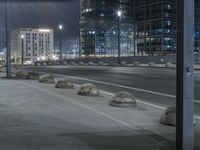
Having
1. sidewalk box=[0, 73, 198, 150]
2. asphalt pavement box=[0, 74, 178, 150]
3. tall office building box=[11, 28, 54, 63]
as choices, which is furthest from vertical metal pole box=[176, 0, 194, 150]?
tall office building box=[11, 28, 54, 63]

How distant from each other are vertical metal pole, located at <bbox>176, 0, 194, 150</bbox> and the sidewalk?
1.13 meters

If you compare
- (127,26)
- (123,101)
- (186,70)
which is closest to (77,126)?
(123,101)

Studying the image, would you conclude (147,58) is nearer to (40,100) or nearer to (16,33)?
(40,100)

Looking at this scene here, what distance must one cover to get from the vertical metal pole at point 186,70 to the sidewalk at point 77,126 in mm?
1127

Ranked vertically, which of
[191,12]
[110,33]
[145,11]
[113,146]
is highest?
[145,11]

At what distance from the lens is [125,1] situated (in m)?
127

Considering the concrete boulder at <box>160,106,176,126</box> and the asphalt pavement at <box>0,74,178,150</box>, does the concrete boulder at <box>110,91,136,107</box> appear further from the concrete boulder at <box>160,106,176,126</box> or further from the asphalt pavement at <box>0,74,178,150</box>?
the concrete boulder at <box>160,106,176,126</box>

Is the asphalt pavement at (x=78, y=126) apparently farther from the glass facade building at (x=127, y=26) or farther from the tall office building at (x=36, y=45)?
the tall office building at (x=36, y=45)

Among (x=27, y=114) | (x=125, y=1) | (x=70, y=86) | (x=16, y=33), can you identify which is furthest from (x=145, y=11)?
(x=27, y=114)

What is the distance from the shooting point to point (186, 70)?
19.3 ft

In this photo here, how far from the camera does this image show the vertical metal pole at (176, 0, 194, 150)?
589 cm

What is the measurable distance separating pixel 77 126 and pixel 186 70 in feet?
11.9

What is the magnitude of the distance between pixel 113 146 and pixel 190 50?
2182 mm

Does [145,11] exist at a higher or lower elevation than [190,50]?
higher
